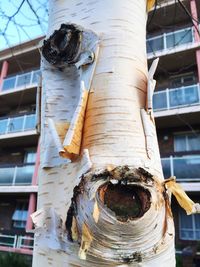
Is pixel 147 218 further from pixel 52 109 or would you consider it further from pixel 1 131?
pixel 1 131

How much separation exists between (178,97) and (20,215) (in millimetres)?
7369

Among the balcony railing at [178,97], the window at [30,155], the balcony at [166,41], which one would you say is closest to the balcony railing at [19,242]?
the window at [30,155]

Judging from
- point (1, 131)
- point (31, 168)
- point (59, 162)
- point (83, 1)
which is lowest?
point (59, 162)

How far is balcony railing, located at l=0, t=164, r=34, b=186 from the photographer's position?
9.69 m

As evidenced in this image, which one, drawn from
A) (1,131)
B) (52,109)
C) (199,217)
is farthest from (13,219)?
(52,109)

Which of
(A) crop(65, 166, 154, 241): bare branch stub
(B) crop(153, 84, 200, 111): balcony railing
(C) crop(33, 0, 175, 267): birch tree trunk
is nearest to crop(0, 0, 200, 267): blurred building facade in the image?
(B) crop(153, 84, 200, 111): balcony railing

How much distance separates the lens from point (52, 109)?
0.74 m

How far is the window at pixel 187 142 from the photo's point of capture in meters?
8.02

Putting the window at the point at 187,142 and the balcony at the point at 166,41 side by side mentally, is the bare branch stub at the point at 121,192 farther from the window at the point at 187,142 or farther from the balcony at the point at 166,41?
the balcony at the point at 166,41

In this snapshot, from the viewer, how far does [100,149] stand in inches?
23.0

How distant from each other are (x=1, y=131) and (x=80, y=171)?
11.1 m

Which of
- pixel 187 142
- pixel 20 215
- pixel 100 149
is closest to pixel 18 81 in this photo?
pixel 20 215

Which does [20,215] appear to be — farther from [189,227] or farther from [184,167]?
[184,167]

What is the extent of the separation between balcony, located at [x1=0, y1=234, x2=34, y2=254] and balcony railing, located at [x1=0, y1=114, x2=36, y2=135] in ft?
12.2
